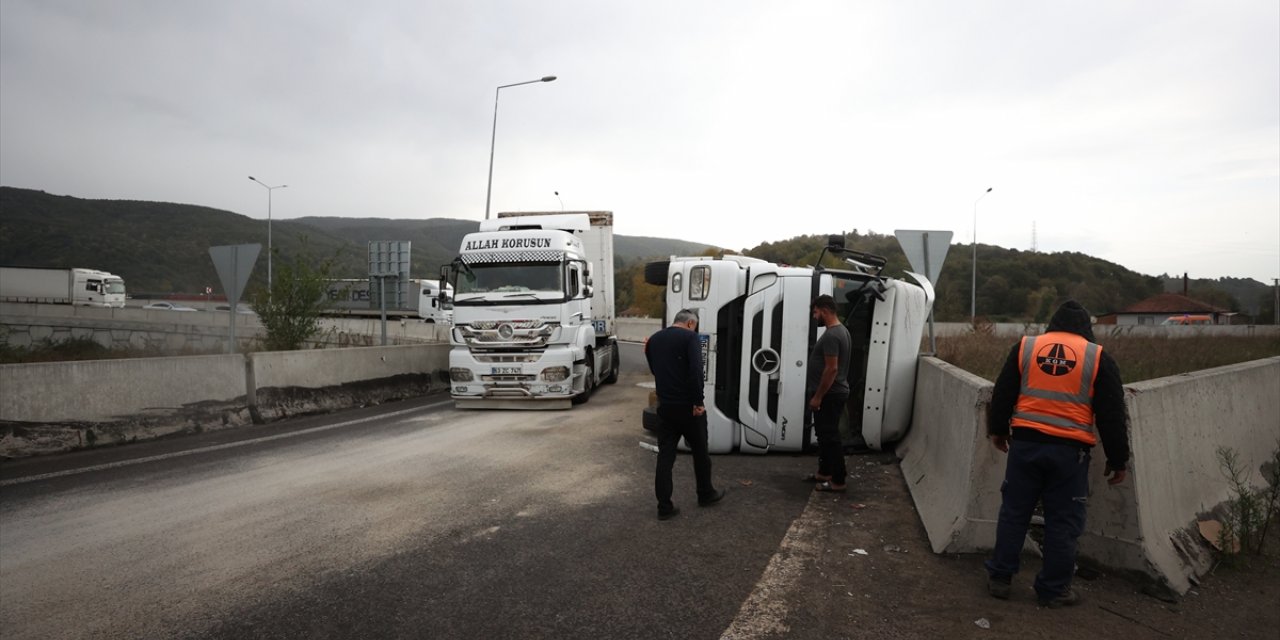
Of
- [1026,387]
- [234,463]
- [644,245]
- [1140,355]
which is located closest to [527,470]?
[234,463]

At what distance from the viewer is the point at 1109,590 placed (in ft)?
12.7

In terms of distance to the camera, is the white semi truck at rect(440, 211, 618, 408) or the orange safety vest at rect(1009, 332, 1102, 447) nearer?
the orange safety vest at rect(1009, 332, 1102, 447)

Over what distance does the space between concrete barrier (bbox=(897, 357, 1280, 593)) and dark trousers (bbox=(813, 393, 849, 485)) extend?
2.05ft

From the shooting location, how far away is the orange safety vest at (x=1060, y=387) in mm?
3703

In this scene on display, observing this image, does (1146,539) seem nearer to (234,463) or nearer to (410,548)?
(410,548)

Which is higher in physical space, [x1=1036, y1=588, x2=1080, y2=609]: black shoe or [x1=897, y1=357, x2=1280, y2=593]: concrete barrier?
[x1=897, y1=357, x2=1280, y2=593]: concrete barrier

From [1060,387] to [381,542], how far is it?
13.8 feet

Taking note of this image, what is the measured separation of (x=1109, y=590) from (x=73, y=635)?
5.23 meters

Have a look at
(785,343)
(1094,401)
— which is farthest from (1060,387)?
(785,343)

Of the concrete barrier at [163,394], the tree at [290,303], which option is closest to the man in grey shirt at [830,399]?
the concrete barrier at [163,394]

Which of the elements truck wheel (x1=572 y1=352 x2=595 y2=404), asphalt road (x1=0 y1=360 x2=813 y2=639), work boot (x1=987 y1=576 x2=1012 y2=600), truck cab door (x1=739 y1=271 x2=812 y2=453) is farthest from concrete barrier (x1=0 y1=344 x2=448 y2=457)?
work boot (x1=987 y1=576 x2=1012 y2=600)

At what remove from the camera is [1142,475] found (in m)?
3.99

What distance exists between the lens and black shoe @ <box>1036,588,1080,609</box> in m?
3.69

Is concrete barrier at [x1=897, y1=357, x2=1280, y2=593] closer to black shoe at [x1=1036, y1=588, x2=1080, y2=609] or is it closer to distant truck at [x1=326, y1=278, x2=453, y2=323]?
black shoe at [x1=1036, y1=588, x2=1080, y2=609]
